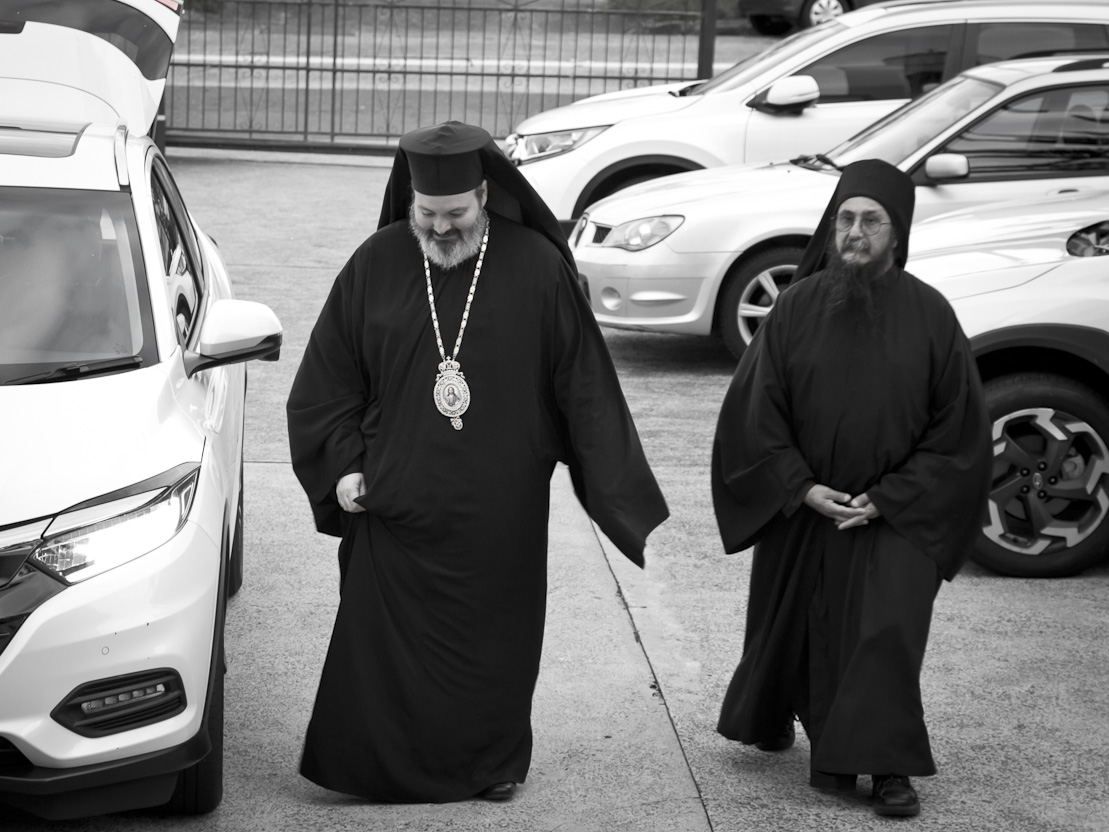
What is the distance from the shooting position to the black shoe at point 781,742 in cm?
444

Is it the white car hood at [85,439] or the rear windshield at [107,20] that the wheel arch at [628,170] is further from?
the white car hood at [85,439]

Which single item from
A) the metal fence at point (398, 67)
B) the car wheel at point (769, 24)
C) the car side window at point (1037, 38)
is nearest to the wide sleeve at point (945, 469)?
the car side window at point (1037, 38)

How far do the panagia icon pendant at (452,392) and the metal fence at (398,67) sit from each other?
13644 mm

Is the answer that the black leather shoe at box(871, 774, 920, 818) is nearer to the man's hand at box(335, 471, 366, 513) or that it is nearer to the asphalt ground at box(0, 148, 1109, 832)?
the asphalt ground at box(0, 148, 1109, 832)

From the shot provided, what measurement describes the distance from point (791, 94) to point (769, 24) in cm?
1516

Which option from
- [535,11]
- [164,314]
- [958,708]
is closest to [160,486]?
[164,314]

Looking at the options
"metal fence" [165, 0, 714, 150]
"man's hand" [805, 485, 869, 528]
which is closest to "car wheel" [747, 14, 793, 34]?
"metal fence" [165, 0, 714, 150]

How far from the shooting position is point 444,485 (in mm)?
4027

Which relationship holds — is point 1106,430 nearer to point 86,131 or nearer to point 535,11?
point 86,131

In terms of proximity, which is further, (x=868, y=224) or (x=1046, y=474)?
(x=1046, y=474)

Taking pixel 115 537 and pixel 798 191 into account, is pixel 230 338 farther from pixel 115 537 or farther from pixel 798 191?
pixel 798 191

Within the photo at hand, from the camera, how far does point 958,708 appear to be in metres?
4.84

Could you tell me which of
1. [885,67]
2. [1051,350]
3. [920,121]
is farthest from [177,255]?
[885,67]

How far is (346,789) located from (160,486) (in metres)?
1.01
